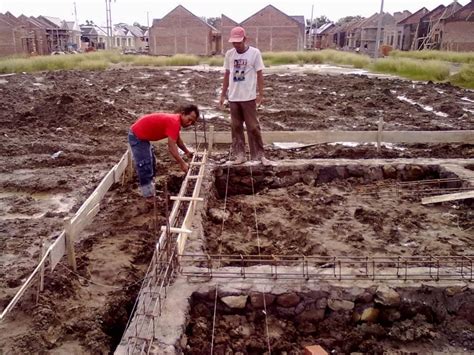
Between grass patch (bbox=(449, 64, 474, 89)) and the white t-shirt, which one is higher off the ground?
the white t-shirt

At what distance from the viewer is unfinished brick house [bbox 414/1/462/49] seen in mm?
46459

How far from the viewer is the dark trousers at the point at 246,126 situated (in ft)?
23.7

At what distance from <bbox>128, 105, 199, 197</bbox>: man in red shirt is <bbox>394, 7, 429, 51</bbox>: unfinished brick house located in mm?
52987

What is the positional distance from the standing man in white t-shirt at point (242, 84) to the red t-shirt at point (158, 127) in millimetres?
1448

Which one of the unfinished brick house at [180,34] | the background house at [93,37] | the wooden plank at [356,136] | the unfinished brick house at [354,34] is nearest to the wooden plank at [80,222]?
the wooden plank at [356,136]

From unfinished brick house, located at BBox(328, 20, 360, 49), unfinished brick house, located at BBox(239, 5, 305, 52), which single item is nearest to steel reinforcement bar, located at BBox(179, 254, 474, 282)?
unfinished brick house, located at BBox(239, 5, 305, 52)

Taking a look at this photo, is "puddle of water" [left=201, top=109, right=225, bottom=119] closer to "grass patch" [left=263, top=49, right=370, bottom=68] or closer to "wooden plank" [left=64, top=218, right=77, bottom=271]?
"wooden plank" [left=64, top=218, right=77, bottom=271]

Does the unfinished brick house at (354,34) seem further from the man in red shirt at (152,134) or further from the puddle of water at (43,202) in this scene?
the man in red shirt at (152,134)

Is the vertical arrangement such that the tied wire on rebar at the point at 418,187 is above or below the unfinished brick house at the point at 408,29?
below

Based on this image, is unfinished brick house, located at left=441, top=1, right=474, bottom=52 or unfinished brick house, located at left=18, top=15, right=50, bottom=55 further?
unfinished brick house, located at left=18, top=15, right=50, bottom=55

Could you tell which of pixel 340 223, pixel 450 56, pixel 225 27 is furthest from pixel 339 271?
pixel 225 27

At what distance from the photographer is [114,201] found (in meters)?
7.08

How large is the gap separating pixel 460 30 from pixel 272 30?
1880 centimetres

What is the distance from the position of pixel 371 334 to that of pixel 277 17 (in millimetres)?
52594
